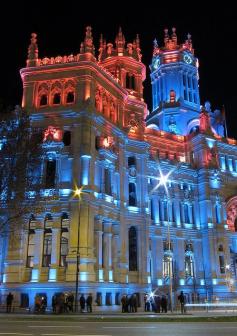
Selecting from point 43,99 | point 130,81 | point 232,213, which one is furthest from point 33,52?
point 232,213

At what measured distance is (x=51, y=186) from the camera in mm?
46781

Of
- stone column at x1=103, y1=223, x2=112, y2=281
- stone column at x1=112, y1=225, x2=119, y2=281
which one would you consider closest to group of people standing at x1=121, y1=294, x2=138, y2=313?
stone column at x1=103, y1=223, x2=112, y2=281

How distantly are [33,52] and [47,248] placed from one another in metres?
25.5

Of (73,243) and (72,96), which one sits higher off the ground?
(72,96)

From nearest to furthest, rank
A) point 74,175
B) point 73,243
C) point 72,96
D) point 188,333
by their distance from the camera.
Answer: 1. point 188,333
2. point 73,243
3. point 74,175
4. point 72,96

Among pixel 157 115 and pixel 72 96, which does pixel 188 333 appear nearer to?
pixel 72 96

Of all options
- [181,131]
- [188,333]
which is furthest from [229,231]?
[188,333]

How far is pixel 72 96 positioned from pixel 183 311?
93.7 ft

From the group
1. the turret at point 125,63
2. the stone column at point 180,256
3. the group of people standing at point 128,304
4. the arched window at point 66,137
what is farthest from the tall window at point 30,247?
the turret at point 125,63

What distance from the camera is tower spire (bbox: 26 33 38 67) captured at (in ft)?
172

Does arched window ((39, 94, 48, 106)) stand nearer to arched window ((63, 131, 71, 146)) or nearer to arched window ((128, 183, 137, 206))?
arched window ((63, 131, 71, 146))

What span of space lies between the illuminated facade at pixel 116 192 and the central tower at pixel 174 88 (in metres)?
0.47

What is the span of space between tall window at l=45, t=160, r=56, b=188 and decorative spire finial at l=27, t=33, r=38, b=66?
44.6 ft

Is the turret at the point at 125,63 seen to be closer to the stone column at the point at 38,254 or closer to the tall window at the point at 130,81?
the tall window at the point at 130,81
